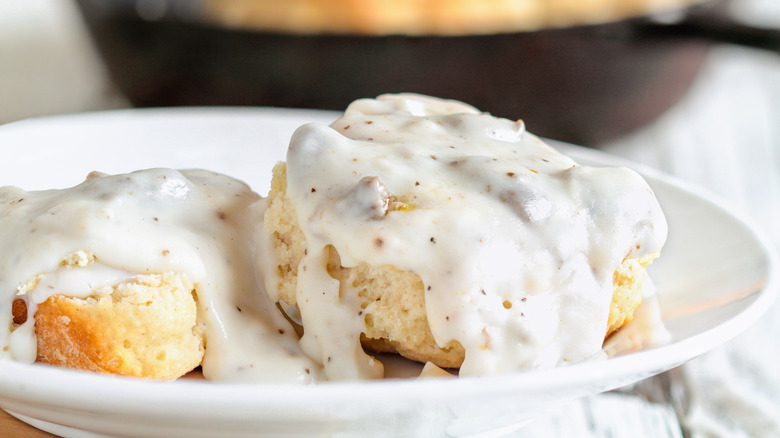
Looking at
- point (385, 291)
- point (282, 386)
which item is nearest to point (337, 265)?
point (385, 291)

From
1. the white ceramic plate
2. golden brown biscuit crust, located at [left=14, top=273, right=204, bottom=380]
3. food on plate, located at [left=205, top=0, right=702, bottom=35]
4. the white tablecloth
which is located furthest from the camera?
food on plate, located at [left=205, top=0, right=702, bottom=35]

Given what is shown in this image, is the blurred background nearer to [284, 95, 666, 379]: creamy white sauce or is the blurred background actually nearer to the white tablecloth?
the white tablecloth

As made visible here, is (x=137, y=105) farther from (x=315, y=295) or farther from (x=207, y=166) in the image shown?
(x=315, y=295)

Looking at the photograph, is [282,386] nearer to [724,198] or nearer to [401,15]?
[401,15]

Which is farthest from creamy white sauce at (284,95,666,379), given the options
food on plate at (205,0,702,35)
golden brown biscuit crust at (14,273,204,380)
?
food on plate at (205,0,702,35)

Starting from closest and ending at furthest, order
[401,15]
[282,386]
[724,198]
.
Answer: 1. [282,386]
2. [401,15]
3. [724,198]

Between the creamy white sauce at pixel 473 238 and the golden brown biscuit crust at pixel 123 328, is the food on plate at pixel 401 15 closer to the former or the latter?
the creamy white sauce at pixel 473 238

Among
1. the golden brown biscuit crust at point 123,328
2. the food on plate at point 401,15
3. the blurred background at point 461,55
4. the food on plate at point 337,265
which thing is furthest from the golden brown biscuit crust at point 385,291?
the food on plate at point 401,15
